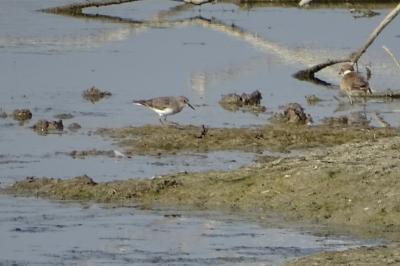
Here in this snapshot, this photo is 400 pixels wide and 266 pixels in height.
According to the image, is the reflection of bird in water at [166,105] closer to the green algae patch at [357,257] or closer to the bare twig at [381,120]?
the bare twig at [381,120]

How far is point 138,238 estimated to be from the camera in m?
11.5

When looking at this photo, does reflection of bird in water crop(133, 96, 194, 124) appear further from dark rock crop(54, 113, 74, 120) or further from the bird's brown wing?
dark rock crop(54, 113, 74, 120)

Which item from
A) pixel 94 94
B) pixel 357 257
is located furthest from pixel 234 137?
pixel 357 257

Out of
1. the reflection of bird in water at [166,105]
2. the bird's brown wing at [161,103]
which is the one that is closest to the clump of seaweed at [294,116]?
the reflection of bird in water at [166,105]

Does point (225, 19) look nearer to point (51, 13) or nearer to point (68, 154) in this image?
point (51, 13)

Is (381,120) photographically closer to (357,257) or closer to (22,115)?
(22,115)

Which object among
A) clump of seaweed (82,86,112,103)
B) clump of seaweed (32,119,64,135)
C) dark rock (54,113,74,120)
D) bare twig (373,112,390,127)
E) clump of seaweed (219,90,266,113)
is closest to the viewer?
clump of seaweed (32,119,64,135)

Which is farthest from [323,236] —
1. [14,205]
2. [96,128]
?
[96,128]

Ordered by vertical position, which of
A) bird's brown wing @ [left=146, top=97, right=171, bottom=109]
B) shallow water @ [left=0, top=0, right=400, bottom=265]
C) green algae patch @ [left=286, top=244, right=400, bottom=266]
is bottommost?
shallow water @ [left=0, top=0, right=400, bottom=265]

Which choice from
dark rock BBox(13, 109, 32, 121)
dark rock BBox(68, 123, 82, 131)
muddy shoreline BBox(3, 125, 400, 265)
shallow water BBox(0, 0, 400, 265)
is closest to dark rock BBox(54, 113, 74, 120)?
shallow water BBox(0, 0, 400, 265)

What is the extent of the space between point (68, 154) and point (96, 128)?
201cm

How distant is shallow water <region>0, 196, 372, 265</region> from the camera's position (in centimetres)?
1073

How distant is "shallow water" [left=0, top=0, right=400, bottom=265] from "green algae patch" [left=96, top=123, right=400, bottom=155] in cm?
37

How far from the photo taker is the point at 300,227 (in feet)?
39.8
